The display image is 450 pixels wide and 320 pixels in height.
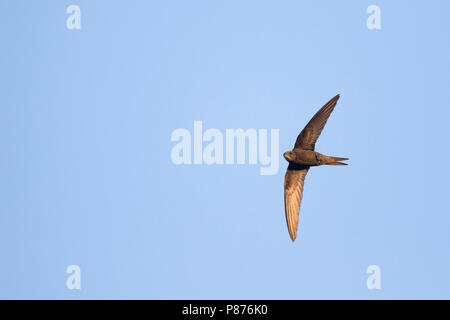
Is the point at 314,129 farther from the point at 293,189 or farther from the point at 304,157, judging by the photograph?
the point at 293,189

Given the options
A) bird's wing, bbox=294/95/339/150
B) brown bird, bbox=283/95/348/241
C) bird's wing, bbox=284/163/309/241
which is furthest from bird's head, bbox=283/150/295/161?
bird's wing, bbox=284/163/309/241

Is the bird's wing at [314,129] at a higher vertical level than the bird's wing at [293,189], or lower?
higher

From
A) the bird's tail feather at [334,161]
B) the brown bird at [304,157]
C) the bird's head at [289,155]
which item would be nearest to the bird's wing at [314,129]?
the brown bird at [304,157]

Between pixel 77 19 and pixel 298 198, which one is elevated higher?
pixel 77 19

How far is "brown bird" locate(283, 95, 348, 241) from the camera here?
888 centimetres

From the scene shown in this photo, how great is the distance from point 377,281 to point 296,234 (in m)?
2.42

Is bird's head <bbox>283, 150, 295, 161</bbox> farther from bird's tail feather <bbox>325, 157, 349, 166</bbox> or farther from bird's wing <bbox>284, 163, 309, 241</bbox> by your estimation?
bird's tail feather <bbox>325, 157, 349, 166</bbox>

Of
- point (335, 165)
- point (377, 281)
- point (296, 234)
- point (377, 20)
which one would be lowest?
point (377, 281)

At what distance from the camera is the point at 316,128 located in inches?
353

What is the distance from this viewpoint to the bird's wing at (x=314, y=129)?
8.93 meters

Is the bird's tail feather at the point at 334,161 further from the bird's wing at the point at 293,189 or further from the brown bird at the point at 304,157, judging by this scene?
the bird's wing at the point at 293,189

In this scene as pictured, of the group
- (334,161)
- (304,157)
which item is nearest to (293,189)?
(304,157)
